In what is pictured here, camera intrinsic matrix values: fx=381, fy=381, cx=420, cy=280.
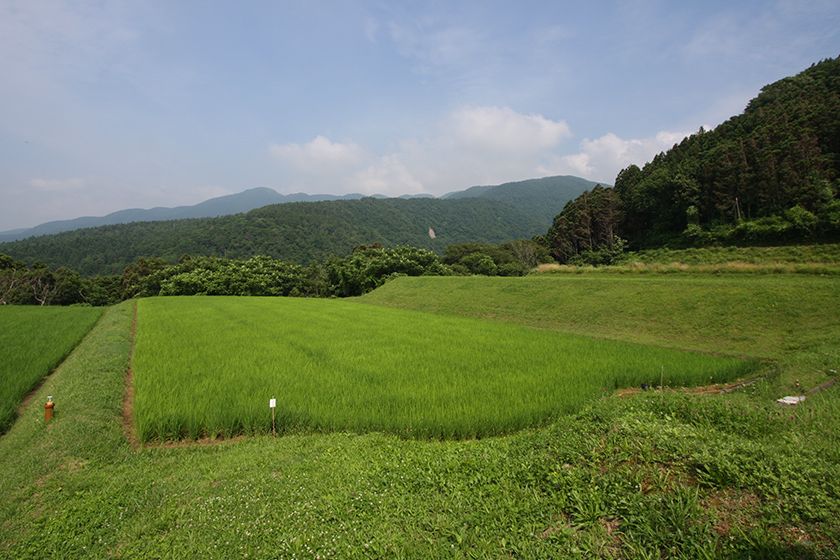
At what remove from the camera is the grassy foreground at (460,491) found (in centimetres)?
309

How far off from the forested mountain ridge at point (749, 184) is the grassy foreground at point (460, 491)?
2827 centimetres

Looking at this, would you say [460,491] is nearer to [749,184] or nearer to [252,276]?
[749,184]

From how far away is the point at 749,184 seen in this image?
98.8 ft

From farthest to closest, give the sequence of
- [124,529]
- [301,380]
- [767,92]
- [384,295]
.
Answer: [767,92] → [384,295] → [301,380] → [124,529]

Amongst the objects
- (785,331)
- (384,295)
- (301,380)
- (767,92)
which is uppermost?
(767,92)

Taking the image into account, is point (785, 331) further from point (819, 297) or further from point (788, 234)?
point (788, 234)

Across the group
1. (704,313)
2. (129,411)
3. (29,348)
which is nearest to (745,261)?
(704,313)

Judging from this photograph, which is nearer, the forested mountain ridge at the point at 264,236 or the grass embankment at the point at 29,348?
the grass embankment at the point at 29,348

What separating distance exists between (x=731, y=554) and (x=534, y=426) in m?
3.60

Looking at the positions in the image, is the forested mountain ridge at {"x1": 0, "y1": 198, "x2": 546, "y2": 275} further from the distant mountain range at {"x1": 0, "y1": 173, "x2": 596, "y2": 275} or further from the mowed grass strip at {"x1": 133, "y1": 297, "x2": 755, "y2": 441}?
the mowed grass strip at {"x1": 133, "y1": 297, "x2": 755, "y2": 441}

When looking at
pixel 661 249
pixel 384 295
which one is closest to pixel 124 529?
pixel 384 295

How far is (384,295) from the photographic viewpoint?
3425cm

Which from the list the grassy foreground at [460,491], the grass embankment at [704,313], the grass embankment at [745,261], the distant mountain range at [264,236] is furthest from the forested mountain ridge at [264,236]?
the grassy foreground at [460,491]

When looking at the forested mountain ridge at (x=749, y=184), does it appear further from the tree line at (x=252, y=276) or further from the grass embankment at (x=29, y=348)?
the grass embankment at (x=29, y=348)
